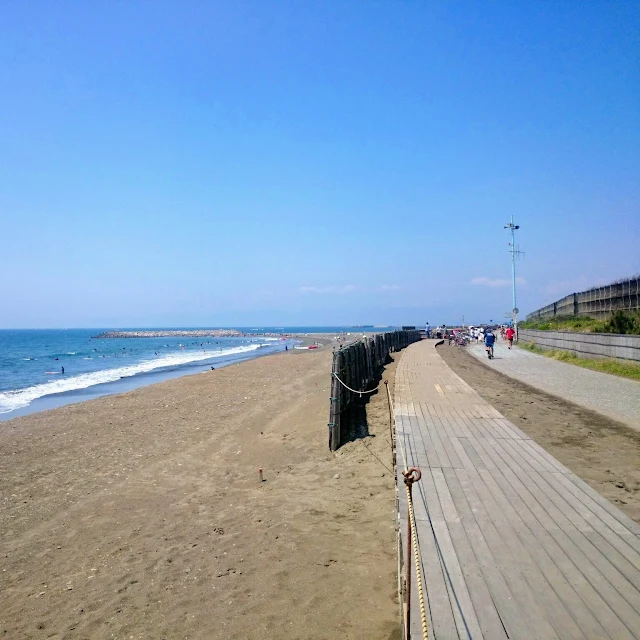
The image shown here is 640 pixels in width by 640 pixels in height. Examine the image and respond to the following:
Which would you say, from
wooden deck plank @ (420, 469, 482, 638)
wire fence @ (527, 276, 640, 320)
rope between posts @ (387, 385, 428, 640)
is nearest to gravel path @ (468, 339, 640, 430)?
wire fence @ (527, 276, 640, 320)

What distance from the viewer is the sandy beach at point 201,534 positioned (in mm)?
4691

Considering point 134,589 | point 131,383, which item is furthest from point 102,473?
point 131,383

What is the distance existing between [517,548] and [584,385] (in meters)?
13.0

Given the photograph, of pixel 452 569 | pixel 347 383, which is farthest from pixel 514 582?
pixel 347 383

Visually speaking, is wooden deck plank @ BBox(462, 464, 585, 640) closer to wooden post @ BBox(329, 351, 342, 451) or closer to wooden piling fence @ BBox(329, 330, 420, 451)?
wooden post @ BBox(329, 351, 342, 451)

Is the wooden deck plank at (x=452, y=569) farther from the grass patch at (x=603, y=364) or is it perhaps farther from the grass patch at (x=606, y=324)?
the grass patch at (x=606, y=324)

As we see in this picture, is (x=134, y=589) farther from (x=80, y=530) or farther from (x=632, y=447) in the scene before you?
(x=632, y=447)

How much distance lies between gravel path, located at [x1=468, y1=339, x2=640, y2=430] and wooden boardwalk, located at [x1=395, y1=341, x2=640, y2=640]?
5.10 meters

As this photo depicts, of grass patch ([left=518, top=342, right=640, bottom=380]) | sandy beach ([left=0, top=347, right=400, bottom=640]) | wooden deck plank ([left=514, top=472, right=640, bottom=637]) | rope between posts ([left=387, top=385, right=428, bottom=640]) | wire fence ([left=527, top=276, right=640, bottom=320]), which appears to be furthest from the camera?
wire fence ([left=527, top=276, right=640, bottom=320])

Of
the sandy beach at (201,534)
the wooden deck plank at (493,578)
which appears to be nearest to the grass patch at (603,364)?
the sandy beach at (201,534)

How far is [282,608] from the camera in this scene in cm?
465

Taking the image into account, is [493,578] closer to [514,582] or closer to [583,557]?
[514,582]

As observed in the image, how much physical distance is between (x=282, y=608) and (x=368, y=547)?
1397 mm

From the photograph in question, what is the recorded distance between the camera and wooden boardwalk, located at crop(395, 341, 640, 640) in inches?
131
